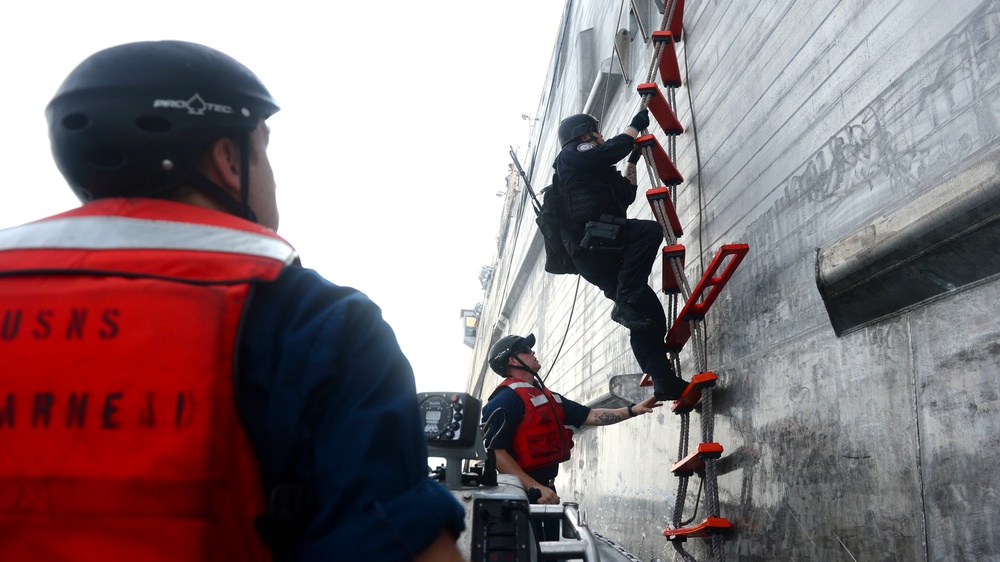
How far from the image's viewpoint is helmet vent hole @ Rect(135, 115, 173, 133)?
42.6 inches

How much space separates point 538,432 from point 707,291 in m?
1.32

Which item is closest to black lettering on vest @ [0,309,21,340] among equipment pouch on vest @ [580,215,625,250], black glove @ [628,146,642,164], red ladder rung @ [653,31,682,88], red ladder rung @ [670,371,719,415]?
red ladder rung @ [670,371,719,415]

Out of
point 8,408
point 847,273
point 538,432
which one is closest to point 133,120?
point 8,408

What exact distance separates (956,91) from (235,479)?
7.60 feet

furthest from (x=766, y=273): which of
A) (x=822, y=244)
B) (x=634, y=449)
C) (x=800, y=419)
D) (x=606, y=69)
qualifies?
(x=606, y=69)

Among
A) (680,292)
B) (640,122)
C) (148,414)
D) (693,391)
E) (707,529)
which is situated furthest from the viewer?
(680,292)

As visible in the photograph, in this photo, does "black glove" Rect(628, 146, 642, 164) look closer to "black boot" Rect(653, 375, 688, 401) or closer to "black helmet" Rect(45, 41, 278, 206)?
"black boot" Rect(653, 375, 688, 401)

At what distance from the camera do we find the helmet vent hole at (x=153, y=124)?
1082 mm

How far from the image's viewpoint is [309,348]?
95cm

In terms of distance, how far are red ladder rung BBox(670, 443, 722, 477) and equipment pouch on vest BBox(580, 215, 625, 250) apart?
126cm

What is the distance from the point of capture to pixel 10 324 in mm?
907

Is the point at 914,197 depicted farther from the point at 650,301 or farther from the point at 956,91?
the point at 650,301

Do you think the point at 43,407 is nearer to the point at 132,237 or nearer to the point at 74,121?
the point at 132,237

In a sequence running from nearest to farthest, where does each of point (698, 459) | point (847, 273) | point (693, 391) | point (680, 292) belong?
point (847, 273)
point (698, 459)
point (693, 391)
point (680, 292)
